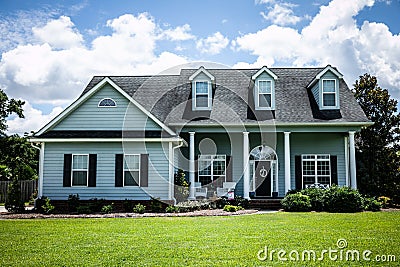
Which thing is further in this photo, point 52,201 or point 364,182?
point 364,182

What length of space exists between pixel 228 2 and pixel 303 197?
860 cm

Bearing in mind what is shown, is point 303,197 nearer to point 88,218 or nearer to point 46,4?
point 88,218

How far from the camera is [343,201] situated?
1756 centimetres

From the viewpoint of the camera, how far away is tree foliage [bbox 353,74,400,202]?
22.7 meters

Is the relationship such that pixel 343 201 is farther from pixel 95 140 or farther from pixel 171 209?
pixel 95 140

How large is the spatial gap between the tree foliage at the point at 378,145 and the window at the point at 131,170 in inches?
476

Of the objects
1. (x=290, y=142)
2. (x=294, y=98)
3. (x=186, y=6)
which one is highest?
(x=186, y=6)

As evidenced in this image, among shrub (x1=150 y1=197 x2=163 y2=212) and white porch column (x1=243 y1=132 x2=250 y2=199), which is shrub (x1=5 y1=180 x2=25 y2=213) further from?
white porch column (x1=243 y1=132 x2=250 y2=199)

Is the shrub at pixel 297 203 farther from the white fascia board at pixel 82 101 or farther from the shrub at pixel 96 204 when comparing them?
the shrub at pixel 96 204

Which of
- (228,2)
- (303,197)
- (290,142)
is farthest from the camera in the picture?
(290,142)

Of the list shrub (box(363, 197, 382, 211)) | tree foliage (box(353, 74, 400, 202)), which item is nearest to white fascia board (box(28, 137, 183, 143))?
shrub (box(363, 197, 382, 211))

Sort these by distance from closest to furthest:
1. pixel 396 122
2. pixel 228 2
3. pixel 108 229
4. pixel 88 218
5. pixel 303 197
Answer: pixel 108 229 < pixel 88 218 < pixel 228 2 < pixel 303 197 < pixel 396 122

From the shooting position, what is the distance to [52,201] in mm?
18234

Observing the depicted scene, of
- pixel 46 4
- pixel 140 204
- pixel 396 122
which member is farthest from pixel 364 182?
pixel 46 4
